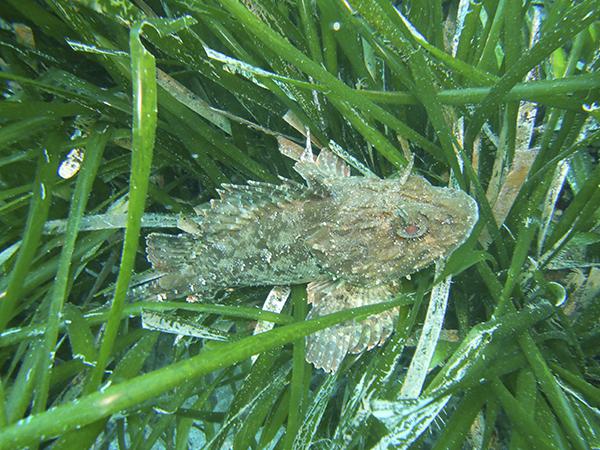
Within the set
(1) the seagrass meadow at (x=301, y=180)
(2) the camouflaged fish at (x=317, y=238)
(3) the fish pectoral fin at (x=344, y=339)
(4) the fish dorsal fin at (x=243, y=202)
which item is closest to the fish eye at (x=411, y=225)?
(2) the camouflaged fish at (x=317, y=238)

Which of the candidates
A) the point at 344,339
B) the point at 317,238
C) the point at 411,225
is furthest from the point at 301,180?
the point at 344,339

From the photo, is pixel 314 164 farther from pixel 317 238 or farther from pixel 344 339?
pixel 344 339

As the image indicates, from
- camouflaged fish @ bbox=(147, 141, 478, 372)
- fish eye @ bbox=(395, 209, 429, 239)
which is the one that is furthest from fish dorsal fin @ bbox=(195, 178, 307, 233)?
fish eye @ bbox=(395, 209, 429, 239)

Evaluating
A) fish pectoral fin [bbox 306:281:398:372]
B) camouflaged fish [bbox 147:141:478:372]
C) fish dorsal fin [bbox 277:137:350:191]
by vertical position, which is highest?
fish dorsal fin [bbox 277:137:350:191]

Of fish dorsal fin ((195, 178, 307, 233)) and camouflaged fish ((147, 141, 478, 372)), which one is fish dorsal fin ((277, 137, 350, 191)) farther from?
fish dorsal fin ((195, 178, 307, 233))

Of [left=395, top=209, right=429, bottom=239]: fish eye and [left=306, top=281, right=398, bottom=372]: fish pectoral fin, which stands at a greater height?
[left=395, top=209, right=429, bottom=239]: fish eye

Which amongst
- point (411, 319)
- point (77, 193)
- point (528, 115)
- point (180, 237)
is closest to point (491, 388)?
point (411, 319)

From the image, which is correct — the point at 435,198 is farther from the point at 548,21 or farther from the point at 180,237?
the point at 180,237
